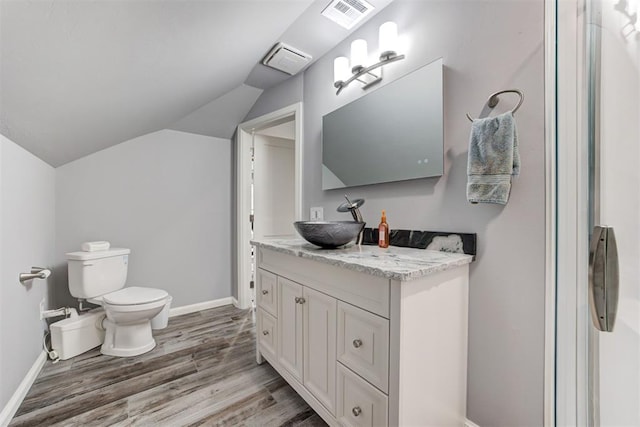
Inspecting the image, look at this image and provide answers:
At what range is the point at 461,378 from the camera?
3.74 ft

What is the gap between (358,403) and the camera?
1011 mm

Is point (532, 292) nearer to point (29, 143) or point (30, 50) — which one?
point (30, 50)

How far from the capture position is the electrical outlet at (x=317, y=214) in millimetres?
1992

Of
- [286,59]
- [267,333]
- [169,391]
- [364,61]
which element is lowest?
[169,391]

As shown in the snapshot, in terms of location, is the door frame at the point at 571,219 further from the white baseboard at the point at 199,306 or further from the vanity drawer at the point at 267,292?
the white baseboard at the point at 199,306

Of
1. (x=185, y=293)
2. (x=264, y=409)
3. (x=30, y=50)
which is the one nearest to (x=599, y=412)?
(x=264, y=409)

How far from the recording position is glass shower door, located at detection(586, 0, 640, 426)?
594mm

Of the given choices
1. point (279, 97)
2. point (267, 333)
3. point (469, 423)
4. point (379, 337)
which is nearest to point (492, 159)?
point (379, 337)

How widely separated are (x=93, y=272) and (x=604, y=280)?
2649 mm

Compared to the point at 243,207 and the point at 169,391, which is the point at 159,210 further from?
the point at 169,391

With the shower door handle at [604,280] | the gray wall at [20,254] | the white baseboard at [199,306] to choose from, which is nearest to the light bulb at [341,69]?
the shower door handle at [604,280]

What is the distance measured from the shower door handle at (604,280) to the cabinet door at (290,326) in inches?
41.2

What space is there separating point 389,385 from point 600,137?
0.93 metres

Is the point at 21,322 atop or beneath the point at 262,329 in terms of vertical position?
atop
